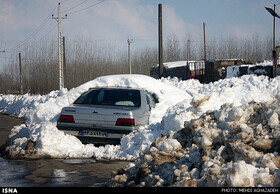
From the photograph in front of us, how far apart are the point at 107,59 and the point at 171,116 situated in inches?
1545

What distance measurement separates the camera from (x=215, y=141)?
5.36m

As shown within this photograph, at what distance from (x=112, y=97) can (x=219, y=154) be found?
5.03 m

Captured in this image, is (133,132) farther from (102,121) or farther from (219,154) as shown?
(219,154)

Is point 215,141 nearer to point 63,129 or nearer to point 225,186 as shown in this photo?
point 225,186

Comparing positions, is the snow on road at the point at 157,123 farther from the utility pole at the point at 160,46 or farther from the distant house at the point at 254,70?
the utility pole at the point at 160,46

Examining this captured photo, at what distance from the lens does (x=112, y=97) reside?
964 centimetres

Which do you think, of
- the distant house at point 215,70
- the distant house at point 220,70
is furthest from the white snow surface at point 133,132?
the distant house at point 215,70

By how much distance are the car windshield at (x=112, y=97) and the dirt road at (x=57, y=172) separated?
6.18 feet

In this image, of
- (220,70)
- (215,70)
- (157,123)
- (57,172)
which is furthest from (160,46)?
(57,172)

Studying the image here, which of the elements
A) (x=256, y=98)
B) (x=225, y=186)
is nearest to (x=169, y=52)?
(x=256, y=98)

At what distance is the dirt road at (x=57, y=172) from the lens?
5844 mm

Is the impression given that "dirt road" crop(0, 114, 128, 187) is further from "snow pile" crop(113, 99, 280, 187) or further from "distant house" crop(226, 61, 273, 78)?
"distant house" crop(226, 61, 273, 78)

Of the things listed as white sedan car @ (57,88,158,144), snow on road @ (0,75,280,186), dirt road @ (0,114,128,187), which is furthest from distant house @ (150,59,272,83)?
dirt road @ (0,114,128,187)

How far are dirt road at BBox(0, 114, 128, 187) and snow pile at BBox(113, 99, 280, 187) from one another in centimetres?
85
